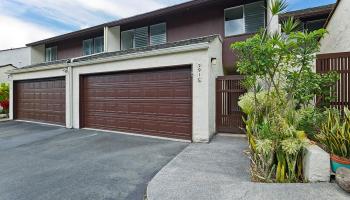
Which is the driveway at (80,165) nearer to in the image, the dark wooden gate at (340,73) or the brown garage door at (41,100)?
the brown garage door at (41,100)

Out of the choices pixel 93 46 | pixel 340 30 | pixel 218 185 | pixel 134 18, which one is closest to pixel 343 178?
pixel 218 185

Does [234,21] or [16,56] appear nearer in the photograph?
[234,21]

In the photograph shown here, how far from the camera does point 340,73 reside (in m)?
5.38

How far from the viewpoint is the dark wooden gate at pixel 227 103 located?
7.82 metres

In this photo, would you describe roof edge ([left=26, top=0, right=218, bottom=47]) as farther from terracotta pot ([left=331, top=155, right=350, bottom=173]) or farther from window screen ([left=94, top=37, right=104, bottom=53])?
terracotta pot ([left=331, top=155, right=350, bottom=173])

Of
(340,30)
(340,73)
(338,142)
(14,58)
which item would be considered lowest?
(338,142)

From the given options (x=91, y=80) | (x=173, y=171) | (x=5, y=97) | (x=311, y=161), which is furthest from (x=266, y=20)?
(x=5, y=97)

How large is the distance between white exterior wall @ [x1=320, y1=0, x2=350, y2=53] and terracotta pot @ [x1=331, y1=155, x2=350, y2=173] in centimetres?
470

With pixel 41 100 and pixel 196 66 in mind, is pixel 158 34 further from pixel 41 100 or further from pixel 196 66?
pixel 41 100

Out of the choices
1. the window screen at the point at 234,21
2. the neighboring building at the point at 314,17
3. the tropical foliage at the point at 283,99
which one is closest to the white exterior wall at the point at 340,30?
the tropical foliage at the point at 283,99

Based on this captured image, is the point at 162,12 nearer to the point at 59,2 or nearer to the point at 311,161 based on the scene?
the point at 59,2

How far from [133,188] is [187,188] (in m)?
1.03

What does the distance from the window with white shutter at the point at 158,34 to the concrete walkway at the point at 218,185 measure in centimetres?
798

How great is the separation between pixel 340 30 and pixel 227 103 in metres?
4.70
